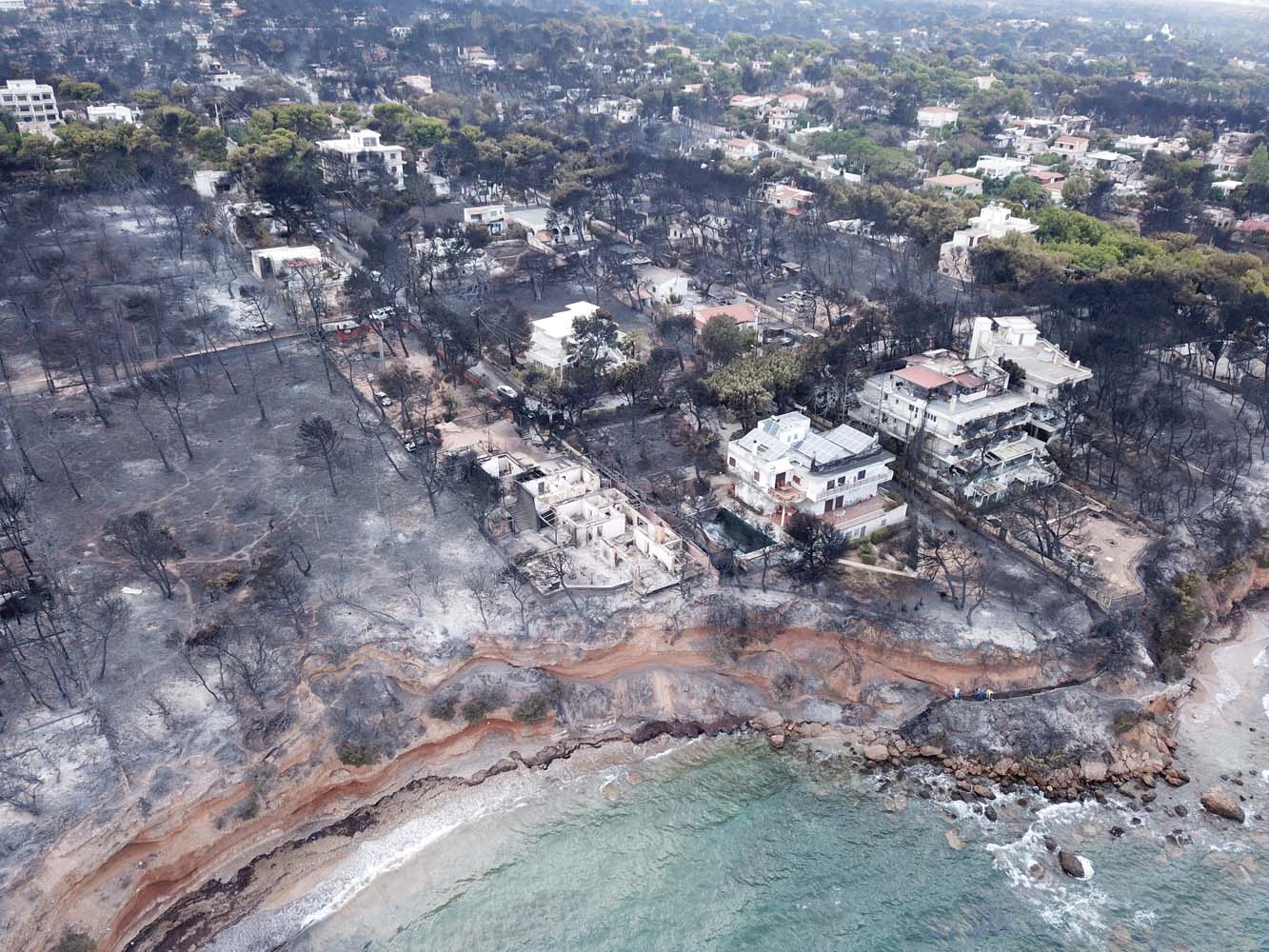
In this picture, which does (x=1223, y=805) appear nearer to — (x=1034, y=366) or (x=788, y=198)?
(x=1034, y=366)

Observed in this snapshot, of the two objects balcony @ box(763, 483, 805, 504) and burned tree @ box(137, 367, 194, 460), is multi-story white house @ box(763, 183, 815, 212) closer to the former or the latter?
balcony @ box(763, 483, 805, 504)

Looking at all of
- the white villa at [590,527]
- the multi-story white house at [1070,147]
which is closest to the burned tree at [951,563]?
the white villa at [590,527]

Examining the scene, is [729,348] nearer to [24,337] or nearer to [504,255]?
[504,255]

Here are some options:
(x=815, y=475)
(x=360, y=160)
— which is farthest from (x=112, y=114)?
(x=815, y=475)

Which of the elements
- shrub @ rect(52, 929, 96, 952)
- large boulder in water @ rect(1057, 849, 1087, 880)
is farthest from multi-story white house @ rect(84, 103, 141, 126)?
large boulder in water @ rect(1057, 849, 1087, 880)

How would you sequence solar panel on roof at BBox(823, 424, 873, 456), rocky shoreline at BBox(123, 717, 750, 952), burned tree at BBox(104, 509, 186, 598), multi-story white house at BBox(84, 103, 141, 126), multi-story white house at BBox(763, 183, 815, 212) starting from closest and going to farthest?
rocky shoreline at BBox(123, 717, 750, 952) < burned tree at BBox(104, 509, 186, 598) < solar panel on roof at BBox(823, 424, 873, 456) < multi-story white house at BBox(763, 183, 815, 212) < multi-story white house at BBox(84, 103, 141, 126)

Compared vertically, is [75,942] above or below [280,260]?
below
